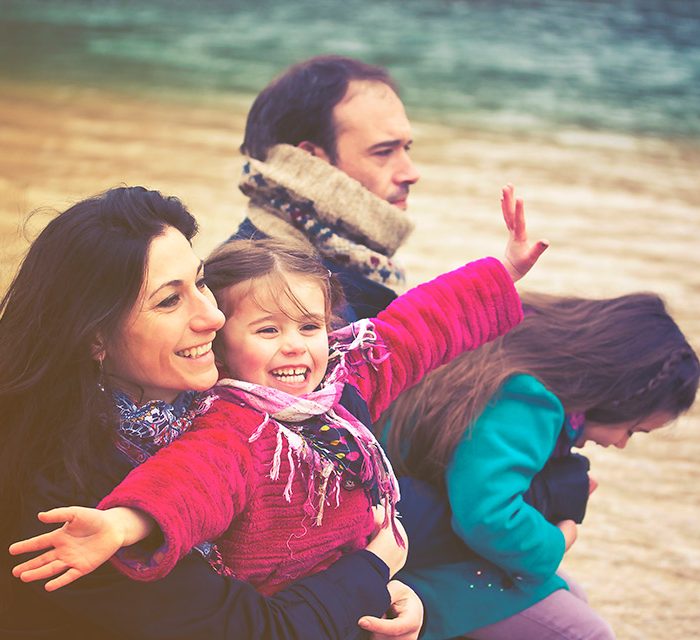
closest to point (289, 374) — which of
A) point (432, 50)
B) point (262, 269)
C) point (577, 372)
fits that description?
point (262, 269)

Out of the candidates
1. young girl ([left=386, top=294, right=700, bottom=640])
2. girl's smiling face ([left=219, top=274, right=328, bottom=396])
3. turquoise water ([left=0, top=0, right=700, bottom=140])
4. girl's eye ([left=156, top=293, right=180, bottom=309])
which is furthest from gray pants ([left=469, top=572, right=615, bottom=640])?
turquoise water ([left=0, top=0, right=700, bottom=140])

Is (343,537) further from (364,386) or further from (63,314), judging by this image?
(63,314)

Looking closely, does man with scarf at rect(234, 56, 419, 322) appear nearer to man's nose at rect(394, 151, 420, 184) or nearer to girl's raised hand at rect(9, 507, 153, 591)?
man's nose at rect(394, 151, 420, 184)

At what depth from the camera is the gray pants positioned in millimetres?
2467

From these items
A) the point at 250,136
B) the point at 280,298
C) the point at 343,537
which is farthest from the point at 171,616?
the point at 250,136

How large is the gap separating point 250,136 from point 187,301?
51.3 inches

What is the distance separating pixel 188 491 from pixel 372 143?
4.99 ft

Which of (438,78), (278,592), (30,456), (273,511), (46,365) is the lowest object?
(438,78)

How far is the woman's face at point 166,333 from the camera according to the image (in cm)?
165

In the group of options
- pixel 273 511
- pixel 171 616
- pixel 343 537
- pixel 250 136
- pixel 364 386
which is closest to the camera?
pixel 171 616

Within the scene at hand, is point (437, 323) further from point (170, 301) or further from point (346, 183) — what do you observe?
point (346, 183)

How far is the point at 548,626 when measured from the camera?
2473mm

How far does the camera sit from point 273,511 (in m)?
1.72

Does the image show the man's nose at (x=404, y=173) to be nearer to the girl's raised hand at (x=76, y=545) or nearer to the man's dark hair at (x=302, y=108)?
the man's dark hair at (x=302, y=108)
